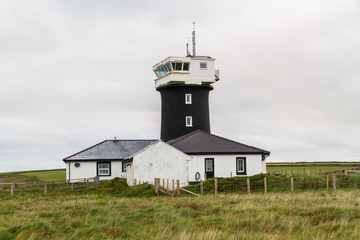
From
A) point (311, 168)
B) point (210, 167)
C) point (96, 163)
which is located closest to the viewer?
point (210, 167)

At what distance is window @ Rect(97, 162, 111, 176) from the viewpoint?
43.8m

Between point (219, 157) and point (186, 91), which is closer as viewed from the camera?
point (219, 157)

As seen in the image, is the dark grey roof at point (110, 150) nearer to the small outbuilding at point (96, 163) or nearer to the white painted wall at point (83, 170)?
the small outbuilding at point (96, 163)

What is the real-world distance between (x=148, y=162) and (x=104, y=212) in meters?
16.8

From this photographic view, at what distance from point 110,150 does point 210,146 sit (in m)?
13.1

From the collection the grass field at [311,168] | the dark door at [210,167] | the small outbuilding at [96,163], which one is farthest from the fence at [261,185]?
the grass field at [311,168]

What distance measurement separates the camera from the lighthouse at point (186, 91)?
42344 mm

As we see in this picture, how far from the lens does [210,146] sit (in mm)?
36625

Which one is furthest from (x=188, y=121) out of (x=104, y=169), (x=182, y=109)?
(x=104, y=169)

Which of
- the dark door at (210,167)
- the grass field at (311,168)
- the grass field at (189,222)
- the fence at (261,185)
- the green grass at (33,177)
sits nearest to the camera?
the grass field at (189,222)

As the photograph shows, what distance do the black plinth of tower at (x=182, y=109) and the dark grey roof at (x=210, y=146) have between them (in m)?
4.22

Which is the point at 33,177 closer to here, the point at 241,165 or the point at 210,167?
the point at 210,167

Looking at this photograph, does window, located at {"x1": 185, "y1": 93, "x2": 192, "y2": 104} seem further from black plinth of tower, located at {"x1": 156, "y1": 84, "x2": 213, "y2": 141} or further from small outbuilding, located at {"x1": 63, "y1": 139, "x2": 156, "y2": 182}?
small outbuilding, located at {"x1": 63, "y1": 139, "x2": 156, "y2": 182}

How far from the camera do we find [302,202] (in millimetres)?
19484
